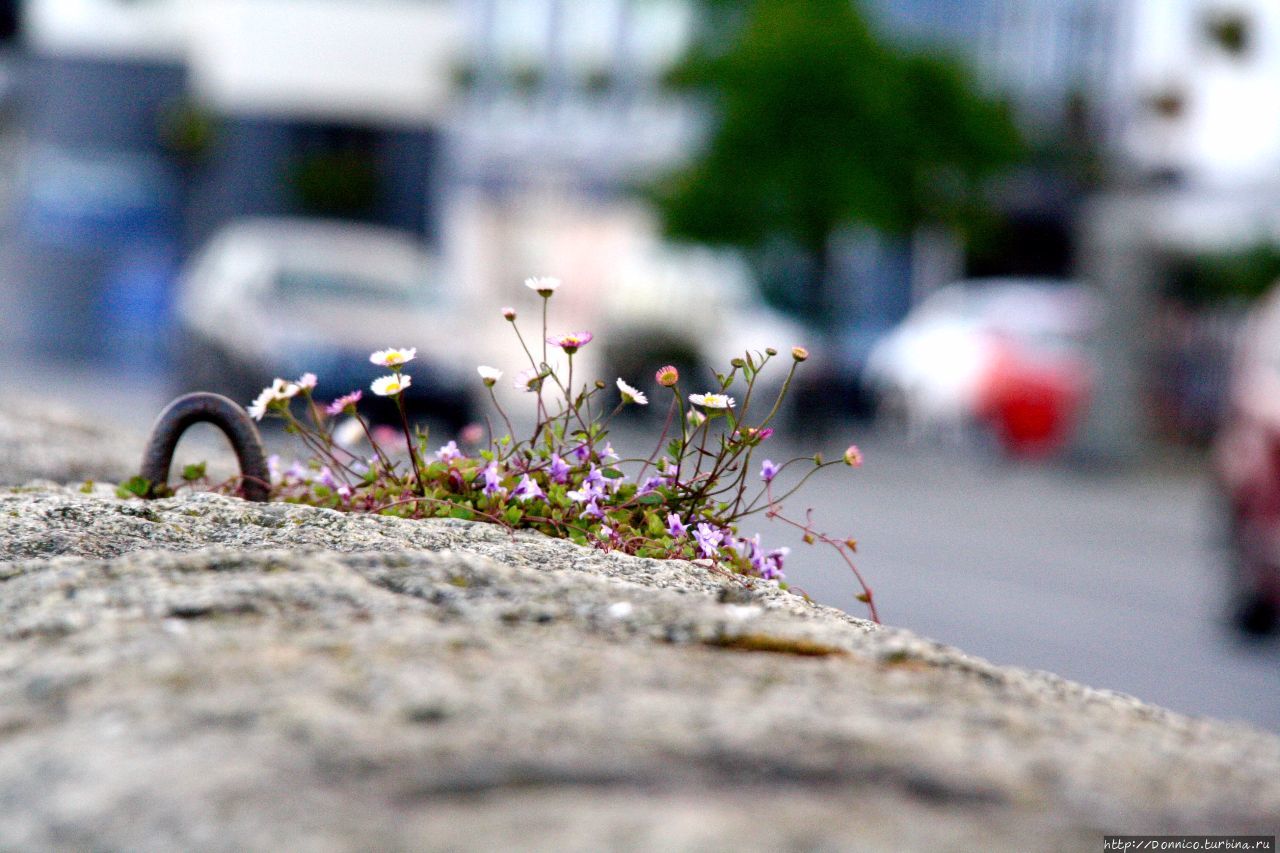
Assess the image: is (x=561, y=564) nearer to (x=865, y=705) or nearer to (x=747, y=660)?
(x=747, y=660)

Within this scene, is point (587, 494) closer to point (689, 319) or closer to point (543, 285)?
point (543, 285)

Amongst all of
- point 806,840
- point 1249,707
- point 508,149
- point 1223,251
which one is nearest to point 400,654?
point 806,840

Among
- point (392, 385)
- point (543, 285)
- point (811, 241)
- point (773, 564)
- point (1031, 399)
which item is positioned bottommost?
point (1031, 399)

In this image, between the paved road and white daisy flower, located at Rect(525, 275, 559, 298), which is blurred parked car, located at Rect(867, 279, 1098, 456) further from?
white daisy flower, located at Rect(525, 275, 559, 298)

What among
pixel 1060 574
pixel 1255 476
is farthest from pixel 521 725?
pixel 1060 574

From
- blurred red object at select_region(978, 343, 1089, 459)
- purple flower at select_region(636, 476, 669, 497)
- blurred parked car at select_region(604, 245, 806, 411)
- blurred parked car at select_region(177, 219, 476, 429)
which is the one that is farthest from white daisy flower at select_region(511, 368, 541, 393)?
blurred parked car at select_region(604, 245, 806, 411)

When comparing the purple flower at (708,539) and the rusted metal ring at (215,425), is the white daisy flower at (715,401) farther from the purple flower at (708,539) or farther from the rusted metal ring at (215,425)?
the rusted metal ring at (215,425)

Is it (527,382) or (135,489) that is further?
(135,489)
